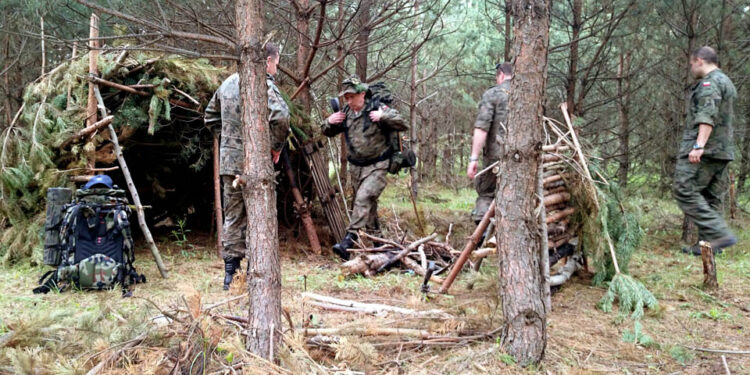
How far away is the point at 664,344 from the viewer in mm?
3207

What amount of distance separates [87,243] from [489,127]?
4.38 metres

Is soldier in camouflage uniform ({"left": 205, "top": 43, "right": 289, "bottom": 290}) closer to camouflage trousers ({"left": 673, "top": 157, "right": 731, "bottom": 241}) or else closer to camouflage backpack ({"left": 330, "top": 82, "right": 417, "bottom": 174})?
camouflage backpack ({"left": 330, "top": 82, "right": 417, "bottom": 174})

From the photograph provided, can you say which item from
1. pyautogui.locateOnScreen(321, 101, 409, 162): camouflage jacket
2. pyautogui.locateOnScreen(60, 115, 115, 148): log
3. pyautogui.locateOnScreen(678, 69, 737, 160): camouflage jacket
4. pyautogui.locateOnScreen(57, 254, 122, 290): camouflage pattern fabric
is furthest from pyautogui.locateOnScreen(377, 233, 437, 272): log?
pyautogui.locateOnScreen(60, 115, 115, 148): log

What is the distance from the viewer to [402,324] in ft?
11.0

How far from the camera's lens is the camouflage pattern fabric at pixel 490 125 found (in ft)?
18.0

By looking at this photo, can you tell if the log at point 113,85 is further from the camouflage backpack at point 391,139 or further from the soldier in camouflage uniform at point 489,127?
the soldier in camouflage uniform at point 489,127

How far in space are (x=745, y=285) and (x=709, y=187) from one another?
105cm

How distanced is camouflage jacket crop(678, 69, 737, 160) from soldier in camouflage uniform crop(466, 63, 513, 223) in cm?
187

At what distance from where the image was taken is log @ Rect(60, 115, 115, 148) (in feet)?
18.0

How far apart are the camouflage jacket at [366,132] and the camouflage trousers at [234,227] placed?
1.89 metres

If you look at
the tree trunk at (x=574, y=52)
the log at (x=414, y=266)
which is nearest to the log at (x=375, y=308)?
the log at (x=414, y=266)

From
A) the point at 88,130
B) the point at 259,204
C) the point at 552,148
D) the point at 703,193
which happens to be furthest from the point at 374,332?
the point at 88,130

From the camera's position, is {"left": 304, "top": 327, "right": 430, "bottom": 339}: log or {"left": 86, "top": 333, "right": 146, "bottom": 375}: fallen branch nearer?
{"left": 86, "top": 333, "right": 146, "bottom": 375}: fallen branch

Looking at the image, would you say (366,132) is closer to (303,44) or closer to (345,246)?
(345,246)
